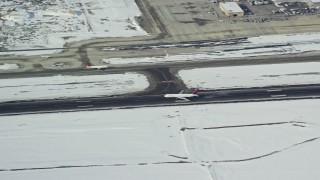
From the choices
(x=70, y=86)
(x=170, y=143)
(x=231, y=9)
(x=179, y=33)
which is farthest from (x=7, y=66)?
(x=231, y=9)

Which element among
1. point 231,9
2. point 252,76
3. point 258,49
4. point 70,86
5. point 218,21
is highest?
point 231,9

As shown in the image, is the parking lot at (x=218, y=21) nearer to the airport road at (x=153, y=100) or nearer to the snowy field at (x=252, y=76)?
the snowy field at (x=252, y=76)

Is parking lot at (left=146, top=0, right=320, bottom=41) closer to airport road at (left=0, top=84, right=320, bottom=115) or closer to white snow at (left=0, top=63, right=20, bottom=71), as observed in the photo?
airport road at (left=0, top=84, right=320, bottom=115)

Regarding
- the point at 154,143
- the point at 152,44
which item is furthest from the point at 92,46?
the point at 154,143

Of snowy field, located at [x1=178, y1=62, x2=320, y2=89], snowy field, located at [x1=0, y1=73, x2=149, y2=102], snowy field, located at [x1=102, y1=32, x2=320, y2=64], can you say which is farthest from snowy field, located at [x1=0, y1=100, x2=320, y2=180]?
snowy field, located at [x1=102, y1=32, x2=320, y2=64]

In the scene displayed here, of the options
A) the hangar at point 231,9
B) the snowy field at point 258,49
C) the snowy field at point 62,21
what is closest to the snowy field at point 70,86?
the snowy field at point 258,49

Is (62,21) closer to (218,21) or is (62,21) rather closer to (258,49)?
(218,21)

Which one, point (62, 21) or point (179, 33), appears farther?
point (62, 21)
